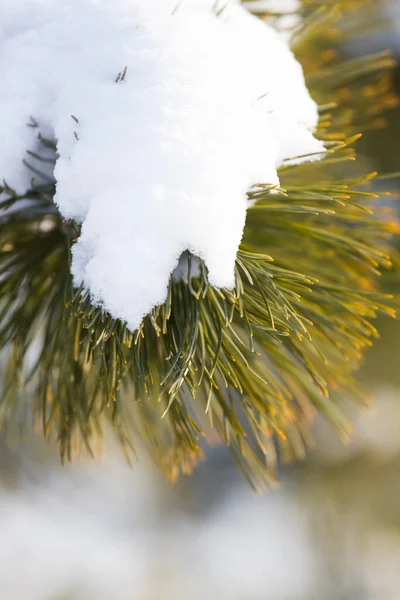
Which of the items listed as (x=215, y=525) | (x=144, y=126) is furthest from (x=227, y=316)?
(x=215, y=525)

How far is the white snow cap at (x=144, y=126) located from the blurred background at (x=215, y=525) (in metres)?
0.91

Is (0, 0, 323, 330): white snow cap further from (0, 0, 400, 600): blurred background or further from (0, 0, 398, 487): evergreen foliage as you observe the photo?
(0, 0, 400, 600): blurred background

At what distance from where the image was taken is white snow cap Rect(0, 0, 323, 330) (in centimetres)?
45

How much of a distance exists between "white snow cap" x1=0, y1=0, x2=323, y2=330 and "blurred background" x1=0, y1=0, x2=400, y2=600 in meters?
0.91

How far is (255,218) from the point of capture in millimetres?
609

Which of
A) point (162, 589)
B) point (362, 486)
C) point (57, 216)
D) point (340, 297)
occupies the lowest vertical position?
point (162, 589)

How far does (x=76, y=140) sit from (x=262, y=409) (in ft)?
1.10

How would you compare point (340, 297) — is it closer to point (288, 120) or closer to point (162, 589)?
point (288, 120)

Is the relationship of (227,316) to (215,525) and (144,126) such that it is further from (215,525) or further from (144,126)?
(215,525)

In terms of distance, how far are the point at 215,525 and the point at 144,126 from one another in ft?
8.42

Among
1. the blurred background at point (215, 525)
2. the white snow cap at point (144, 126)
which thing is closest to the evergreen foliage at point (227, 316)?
the white snow cap at point (144, 126)

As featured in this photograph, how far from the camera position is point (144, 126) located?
18.0 inches

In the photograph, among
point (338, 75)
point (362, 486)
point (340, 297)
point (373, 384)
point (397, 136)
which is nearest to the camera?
point (340, 297)

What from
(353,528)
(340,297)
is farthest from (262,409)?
(353,528)
